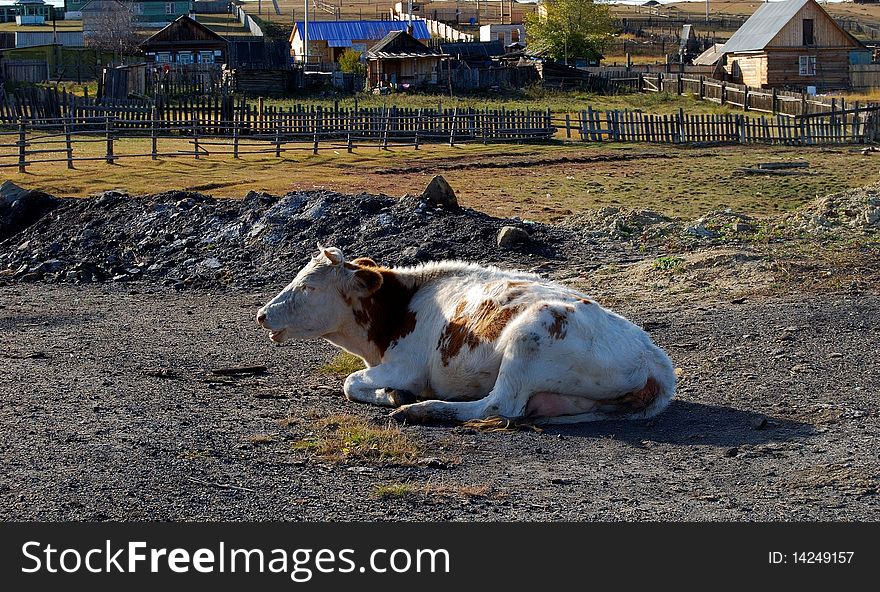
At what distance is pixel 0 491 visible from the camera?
5781mm

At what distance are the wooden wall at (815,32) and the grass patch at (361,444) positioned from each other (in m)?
59.9

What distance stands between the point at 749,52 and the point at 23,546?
6449 cm

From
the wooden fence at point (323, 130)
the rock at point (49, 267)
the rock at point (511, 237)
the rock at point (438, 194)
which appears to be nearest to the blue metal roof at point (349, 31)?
the wooden fence at point (323, 130)

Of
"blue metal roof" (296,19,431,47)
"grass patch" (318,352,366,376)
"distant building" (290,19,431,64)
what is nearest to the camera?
"grass patch" (318,352,366,376)

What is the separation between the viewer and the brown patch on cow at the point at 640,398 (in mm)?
7543

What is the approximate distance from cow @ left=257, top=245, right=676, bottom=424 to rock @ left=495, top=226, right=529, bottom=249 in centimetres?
601

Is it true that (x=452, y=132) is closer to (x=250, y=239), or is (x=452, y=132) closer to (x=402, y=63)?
(x=250, y=239)

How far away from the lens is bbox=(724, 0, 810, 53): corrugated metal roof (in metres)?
63.2

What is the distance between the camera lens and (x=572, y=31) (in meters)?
79.8

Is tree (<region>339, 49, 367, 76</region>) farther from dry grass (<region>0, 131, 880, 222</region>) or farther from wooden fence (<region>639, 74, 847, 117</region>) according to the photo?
dry grass (<region>0, 131, 880, 222</region>)

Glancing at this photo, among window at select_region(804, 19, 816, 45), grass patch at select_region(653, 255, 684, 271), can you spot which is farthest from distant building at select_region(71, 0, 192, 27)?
grass patch at select_region(653, 255, 684, 271)

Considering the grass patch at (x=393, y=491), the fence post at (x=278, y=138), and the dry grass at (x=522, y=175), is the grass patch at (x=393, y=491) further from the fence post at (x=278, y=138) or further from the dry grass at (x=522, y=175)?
the fence post at (x=278, y=138)

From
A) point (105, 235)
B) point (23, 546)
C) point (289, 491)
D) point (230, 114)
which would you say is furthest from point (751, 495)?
point (230, 114)

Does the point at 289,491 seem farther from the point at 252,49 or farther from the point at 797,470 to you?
the point at 252,49
